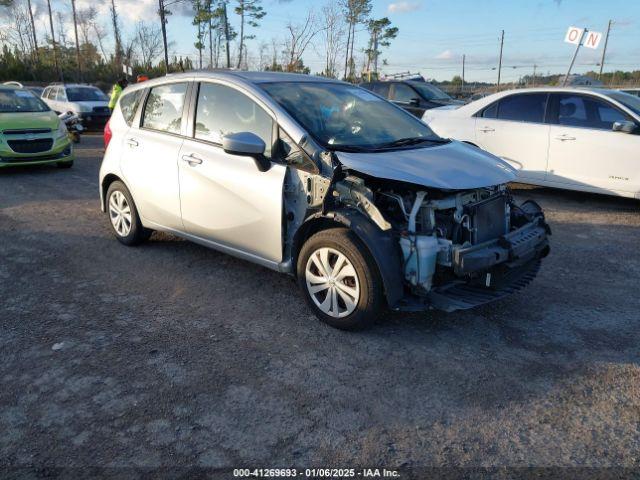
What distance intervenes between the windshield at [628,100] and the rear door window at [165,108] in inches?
232

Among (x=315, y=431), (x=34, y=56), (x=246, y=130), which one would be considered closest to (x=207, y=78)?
(x=246, y=130)

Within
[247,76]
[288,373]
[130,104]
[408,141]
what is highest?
[247,76]

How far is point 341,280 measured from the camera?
3848mm

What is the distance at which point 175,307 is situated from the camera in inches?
172

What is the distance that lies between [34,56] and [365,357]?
50.3m

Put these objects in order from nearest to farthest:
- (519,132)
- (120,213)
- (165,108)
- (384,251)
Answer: (384,251), (165,108), (120,213), (519,132)

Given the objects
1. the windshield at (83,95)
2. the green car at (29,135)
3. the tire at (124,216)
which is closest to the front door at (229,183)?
the tire at (124,216)

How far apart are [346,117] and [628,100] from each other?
5195mm

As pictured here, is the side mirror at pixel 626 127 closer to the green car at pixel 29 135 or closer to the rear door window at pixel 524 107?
the rear door window at pixel 524 107

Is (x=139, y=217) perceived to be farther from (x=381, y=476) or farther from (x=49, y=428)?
(x=381, y=476)

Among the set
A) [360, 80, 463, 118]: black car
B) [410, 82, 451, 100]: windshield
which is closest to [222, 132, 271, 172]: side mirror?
[360, 80, 463, 118]: black car

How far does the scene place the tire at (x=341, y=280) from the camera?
366 centimetres

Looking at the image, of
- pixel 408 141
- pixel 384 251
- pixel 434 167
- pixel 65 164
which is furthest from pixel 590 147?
pixel 65 164

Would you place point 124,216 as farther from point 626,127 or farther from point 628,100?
point 628,100
